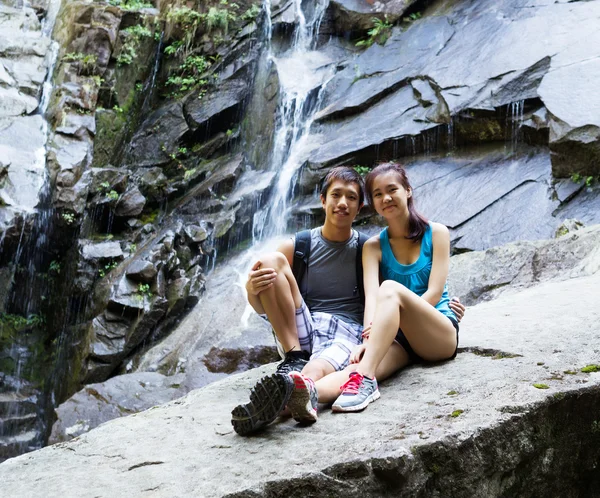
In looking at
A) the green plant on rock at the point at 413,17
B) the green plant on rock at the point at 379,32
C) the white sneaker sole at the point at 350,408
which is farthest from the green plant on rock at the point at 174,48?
the white sneaker sole at the point at 350,408

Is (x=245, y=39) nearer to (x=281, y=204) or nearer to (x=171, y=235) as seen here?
(x=281, y=204)

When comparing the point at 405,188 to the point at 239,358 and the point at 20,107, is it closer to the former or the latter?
the point at 239,358

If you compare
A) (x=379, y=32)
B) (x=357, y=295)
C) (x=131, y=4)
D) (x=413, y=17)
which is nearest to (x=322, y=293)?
(x=357, y=295)

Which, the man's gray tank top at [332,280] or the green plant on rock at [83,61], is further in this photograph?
the green plant on rock at [83,61]

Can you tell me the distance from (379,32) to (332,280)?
1079cm

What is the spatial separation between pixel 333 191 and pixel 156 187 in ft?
30.8

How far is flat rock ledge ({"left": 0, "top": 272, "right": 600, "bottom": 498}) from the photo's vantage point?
209 centimetres

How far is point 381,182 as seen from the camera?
3.38 metres

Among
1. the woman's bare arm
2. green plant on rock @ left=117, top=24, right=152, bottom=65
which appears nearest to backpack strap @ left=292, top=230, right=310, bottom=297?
the woman's bare arm

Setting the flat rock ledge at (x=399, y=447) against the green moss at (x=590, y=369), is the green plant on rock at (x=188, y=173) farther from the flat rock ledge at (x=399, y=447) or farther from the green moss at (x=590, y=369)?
the green moss at (x=590, y=369)

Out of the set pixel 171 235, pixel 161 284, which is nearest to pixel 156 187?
pixel 171 235

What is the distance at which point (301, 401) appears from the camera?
250 cm

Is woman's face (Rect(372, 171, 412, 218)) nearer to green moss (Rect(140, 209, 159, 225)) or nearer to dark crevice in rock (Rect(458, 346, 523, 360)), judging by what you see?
dark crevice in rock (Rect(458, 346, 523, 360))

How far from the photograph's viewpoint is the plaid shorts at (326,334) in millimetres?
3240
